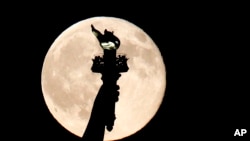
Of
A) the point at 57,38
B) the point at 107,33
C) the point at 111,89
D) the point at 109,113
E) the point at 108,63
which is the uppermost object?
the point at 57,38

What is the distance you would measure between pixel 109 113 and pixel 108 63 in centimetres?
51

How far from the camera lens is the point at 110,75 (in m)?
3.88

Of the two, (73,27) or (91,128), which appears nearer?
(91,128)

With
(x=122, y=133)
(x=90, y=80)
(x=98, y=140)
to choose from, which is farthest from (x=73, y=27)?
(x=98, y=140)

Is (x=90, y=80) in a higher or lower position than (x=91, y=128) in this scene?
higher

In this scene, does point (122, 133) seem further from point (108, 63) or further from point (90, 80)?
point (108, 63)

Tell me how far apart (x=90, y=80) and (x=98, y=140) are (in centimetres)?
278

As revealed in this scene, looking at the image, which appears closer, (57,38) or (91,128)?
(91,128)

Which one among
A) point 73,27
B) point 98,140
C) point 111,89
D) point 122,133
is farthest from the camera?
point 73,27

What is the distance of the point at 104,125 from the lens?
381 centimetres

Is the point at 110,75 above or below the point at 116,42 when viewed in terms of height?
below

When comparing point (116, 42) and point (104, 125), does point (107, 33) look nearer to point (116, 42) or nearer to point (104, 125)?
point (116, 42)

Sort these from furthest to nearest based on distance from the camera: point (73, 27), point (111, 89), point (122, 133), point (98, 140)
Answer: point (73, 27) < point (122, 133) < point (111, 89) < point (98, 140)

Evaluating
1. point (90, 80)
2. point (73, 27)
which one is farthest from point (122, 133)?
point (73, 27)
